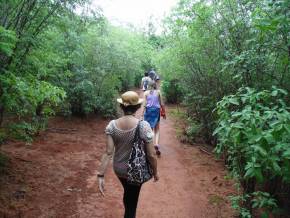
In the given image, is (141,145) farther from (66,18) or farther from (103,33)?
(103,33)

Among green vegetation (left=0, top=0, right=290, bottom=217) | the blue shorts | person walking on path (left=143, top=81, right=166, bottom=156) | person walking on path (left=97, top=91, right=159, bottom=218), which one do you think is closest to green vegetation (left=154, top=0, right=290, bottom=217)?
green vegetation (left=0, top=0, right=290, bottom=217)

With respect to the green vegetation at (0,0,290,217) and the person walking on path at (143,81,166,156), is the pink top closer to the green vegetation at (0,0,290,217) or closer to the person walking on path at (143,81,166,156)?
the person walking on path at (143,81,166,156)

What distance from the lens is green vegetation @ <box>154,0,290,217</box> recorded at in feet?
12.4

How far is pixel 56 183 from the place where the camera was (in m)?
6.48

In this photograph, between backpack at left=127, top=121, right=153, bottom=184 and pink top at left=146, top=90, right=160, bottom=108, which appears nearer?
backpack at left=127, top=121, right=153, bottom=184

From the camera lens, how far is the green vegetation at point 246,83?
3.76 metres

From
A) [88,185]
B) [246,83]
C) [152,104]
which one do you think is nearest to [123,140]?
[88,185]

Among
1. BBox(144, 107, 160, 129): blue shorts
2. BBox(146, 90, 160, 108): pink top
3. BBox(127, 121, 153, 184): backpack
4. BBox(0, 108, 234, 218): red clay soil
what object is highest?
BBox(146, 90, 160, 108): pink top

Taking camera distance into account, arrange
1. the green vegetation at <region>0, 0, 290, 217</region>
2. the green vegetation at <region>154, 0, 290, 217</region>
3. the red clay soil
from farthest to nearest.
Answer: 1. the red clay soil
2. the green vegetation at <region>0, 0, 290, 217</region>
3. the green vegetation at <region>154, 0, 290, 217</region>

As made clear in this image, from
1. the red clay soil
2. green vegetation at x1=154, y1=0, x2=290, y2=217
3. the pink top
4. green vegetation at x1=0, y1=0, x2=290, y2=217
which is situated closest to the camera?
green vegetation at x1=154, y1=0, x2=290, y2=217

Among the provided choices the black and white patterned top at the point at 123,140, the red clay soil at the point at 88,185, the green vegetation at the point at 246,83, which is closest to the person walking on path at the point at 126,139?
the black and white patterned top at the point at 123,140

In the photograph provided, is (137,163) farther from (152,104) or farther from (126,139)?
(152,104)

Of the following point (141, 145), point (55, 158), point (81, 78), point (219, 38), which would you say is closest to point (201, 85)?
point (219, 38)

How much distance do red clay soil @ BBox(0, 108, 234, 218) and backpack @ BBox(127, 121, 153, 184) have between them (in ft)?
5.88
